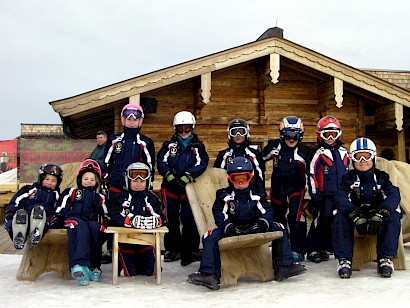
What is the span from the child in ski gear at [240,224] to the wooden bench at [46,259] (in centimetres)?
133

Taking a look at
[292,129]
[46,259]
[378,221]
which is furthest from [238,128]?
[46,259]

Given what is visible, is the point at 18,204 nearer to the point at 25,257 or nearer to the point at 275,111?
the point at 25,257

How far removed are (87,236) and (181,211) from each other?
4.58 ft

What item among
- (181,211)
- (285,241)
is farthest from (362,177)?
(181,211)

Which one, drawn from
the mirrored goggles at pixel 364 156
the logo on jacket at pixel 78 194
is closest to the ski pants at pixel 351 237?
the mirrored goggles at pixel 364 156

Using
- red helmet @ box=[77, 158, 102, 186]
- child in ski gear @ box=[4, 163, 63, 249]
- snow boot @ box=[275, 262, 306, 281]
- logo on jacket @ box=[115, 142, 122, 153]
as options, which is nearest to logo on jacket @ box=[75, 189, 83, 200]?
red helmet @ box=[77, 158, 102, 186]

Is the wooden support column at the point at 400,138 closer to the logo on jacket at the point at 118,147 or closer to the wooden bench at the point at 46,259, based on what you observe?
the logo on jacket at the point at 118,147

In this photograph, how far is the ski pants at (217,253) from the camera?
157 inches

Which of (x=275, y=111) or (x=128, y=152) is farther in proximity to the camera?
(x=275, y=111)

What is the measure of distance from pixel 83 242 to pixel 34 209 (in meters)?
0.55

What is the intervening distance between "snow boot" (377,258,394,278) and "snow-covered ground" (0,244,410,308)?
2.2 inches

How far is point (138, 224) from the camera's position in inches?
171

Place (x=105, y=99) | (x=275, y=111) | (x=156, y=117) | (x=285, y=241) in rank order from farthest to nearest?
1. (x=275, y=111)
2. (x=156, y=117)
3. (x=105, y=99)
4. (x=285, y=241)

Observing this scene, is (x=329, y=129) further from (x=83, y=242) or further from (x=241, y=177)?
(x=83, y=242)
